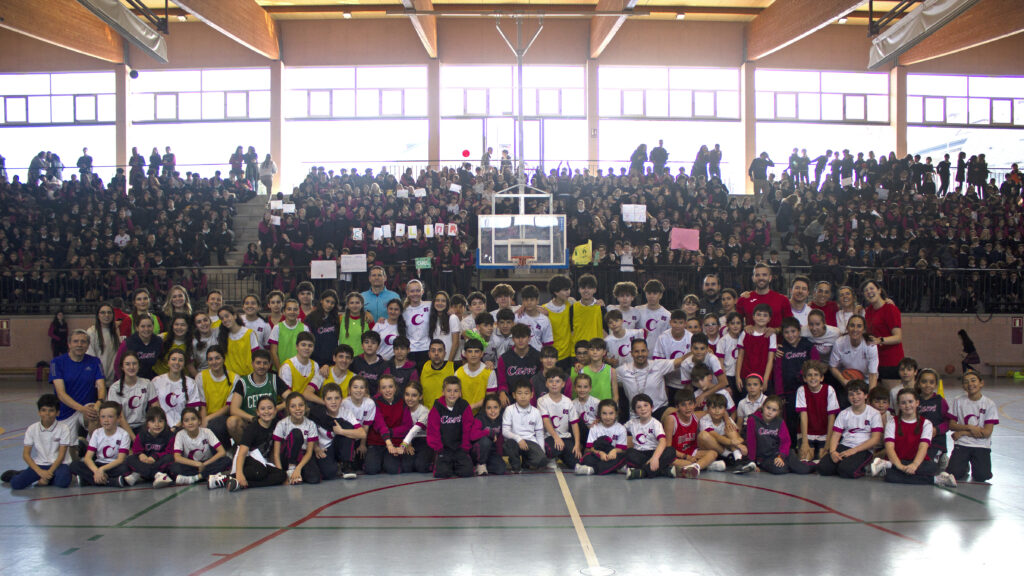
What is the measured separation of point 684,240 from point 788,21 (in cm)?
1108

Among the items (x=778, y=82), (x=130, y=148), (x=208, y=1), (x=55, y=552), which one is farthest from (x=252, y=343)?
(x=778, y=82)

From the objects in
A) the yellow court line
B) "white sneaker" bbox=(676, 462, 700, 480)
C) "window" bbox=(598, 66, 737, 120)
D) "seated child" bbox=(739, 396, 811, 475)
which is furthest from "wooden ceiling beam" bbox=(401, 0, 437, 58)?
the yellow court line

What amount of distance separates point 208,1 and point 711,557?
20202 millimetres

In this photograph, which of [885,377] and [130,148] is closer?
[885,377]

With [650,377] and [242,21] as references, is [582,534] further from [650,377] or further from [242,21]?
[242,21]

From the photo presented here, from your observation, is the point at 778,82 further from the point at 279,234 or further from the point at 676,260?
the point at 279,234

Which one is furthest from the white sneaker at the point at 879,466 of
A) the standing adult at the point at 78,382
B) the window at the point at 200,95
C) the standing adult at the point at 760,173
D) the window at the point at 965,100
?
the window at the point at 965,100

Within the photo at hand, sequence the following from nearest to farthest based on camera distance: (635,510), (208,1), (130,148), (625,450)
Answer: (635,510), (625,450), (208,1), (130,148)

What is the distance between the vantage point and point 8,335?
55.5 ft

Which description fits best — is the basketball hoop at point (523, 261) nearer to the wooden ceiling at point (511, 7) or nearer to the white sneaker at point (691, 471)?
the white sneaker at point (691, 471)

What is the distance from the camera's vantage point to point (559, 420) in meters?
7.84

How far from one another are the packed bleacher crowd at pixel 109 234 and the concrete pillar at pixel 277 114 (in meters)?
4.53

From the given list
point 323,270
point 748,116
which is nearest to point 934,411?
point 323,270

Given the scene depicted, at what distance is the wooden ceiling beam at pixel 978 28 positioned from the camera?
70.2 ft
